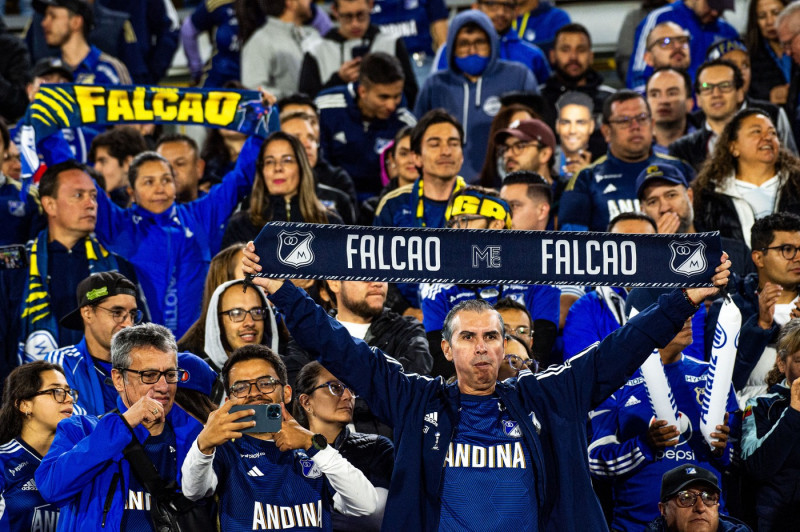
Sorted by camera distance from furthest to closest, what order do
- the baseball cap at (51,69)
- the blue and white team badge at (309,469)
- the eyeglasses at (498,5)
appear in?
the eyeglasses at (498,5), the baseball cap at (51,69), the blue and white team badge at (309,469)

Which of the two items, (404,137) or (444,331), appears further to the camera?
(404,137)

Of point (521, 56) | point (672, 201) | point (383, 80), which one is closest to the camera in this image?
point (672, 201)

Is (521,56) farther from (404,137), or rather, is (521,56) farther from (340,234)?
(340,234)

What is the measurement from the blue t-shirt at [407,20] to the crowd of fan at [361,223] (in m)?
0.02

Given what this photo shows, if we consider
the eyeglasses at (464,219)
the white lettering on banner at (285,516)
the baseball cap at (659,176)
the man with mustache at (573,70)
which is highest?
the man with mustache at (573,70)

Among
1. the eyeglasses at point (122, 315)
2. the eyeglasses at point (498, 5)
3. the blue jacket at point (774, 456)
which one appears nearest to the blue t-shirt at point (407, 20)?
the eyeglasses at point (498, 5)

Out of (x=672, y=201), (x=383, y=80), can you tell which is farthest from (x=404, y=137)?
(x=672, y=201)

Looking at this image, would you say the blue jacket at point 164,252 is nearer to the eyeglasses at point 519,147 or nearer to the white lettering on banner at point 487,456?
the eyeglasses at point 519,147

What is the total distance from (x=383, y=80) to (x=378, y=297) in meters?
3.89

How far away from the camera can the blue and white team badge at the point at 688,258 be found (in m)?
5.38

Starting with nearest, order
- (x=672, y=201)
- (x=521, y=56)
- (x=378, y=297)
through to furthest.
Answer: (x=378, y=297), (x=672, y=201), (x=521, y=56)

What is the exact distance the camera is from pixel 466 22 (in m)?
10.5

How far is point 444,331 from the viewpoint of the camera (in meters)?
5.70

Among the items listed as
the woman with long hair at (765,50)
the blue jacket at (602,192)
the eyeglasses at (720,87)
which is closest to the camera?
the blue jacket at (602,192)
